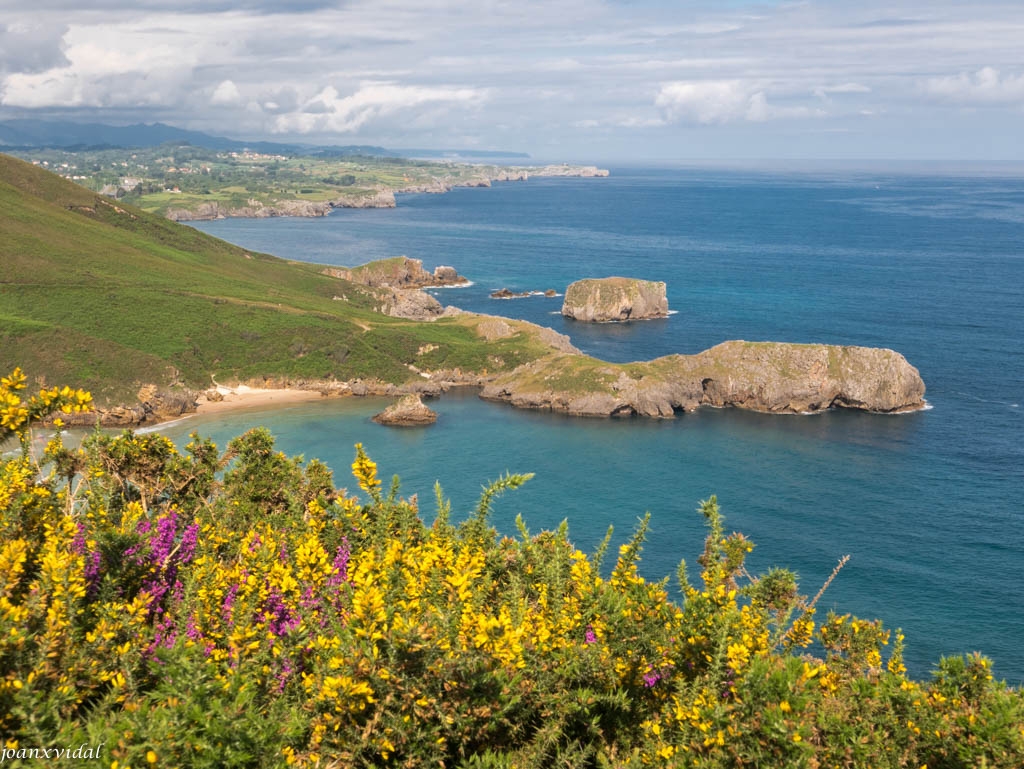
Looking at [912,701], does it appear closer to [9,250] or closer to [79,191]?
[9,250]

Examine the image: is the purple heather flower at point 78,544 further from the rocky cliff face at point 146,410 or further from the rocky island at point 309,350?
the rocky island at point 309,350

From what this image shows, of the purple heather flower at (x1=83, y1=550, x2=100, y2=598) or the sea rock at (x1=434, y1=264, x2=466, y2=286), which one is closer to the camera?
the purple heather flower at (x1=83, y1=550, x2=100, y2=598)

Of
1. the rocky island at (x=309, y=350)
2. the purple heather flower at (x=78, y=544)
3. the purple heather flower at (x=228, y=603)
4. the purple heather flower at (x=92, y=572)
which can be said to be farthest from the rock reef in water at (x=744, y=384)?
the purple heather flower at (x=92, y=572)

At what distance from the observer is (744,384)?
106 m

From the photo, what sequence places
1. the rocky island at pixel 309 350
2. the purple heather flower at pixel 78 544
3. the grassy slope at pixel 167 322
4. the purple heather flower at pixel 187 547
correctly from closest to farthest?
the purple heather flower at pixel 78 544 < the purple heather flower at pixel 187 547 < the rocky island at pixel 309 350 < the grassy slope at pixel 167 322

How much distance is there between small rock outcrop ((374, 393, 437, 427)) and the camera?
97438 millimetres

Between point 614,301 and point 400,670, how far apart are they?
146488 mm

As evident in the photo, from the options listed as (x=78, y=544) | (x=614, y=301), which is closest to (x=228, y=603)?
(x=78, y=544)

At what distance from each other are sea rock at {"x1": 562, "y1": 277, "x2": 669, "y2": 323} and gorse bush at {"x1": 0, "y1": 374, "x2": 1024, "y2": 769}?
139m

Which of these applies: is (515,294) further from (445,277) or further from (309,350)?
(309,350)

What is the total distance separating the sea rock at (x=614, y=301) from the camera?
506 feet

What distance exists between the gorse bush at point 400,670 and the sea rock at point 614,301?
138903 millimetres

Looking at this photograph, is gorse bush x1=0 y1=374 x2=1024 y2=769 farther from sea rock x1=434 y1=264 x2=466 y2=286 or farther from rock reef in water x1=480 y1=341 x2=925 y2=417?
sea rock x1=434 y1=264 x2=466 y2=286

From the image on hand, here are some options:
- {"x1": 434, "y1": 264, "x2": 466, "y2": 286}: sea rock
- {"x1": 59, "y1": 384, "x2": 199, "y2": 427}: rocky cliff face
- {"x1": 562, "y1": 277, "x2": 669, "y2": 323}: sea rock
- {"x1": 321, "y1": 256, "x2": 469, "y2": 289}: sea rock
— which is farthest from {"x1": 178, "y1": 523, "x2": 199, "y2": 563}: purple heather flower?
{"x1": 434, "y1": 264, "x2": 466, "y2": 286}: sea rock
